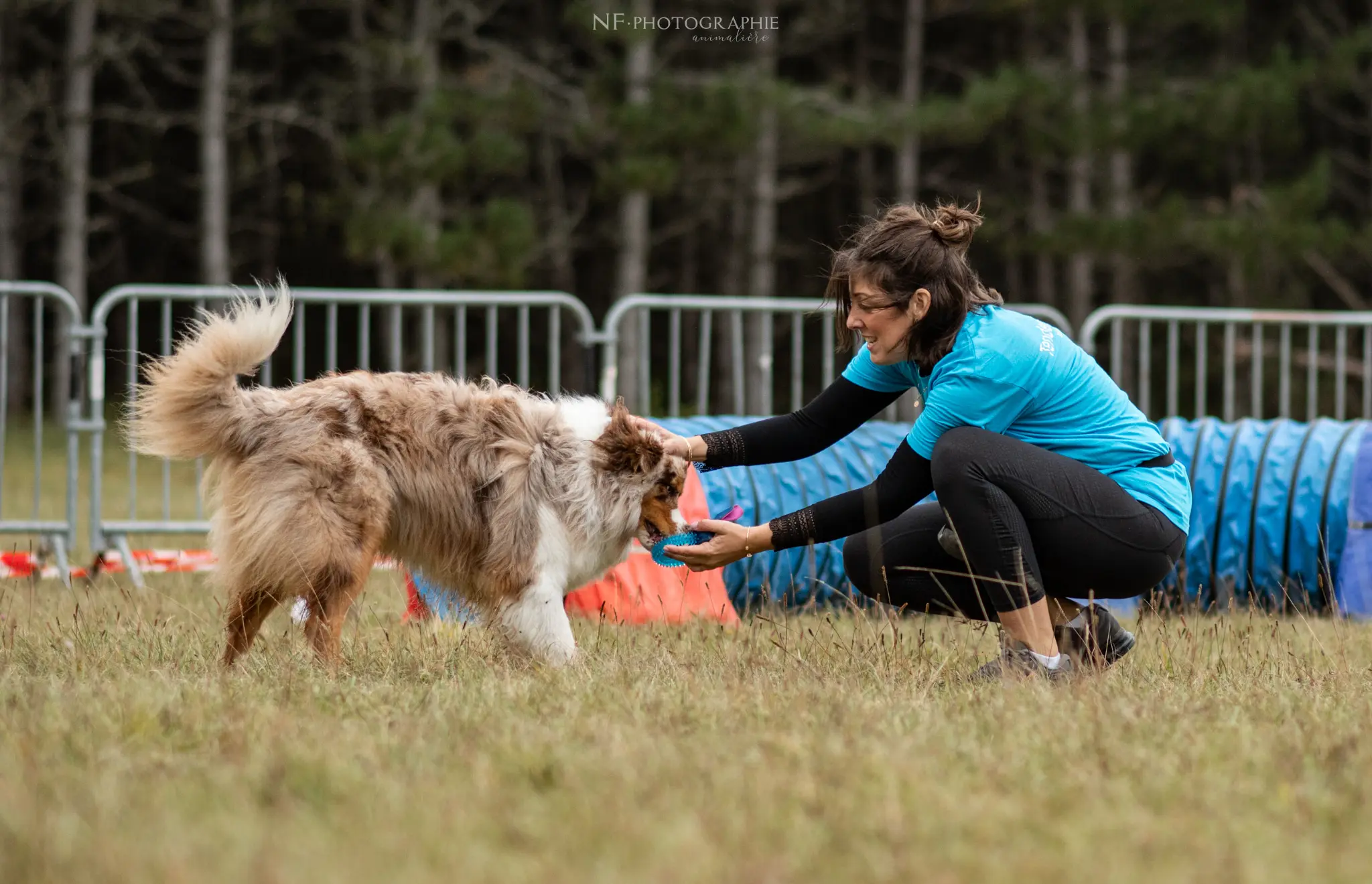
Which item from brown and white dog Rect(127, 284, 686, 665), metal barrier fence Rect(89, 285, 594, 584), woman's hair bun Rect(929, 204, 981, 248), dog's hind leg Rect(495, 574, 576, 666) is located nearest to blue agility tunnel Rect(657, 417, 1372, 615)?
metal barrier fence Rect(89, 285, 594, 584)

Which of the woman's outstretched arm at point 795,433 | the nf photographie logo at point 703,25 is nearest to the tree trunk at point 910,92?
the nf photographie logo at point 703,25

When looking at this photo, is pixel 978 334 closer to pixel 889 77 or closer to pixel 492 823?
pixel 492 823

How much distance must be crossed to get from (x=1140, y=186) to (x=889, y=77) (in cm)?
429

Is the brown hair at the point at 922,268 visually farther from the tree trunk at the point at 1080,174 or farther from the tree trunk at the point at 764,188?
the tree trunk at the point at 1080,174

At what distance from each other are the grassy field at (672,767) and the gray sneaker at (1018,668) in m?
0.10

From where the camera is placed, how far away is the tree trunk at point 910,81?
18.6 m

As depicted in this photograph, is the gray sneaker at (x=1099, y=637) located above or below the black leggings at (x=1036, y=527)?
below

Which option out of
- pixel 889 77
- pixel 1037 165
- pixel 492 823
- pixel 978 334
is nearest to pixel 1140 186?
pixel 1037 165

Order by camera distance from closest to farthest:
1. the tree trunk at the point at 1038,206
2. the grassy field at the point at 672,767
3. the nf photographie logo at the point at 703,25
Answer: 1. the grassy field at the point at 672,767
2. the nf photographie logo at the point at 703,25
3. the tree trunk at the point at 1038,206

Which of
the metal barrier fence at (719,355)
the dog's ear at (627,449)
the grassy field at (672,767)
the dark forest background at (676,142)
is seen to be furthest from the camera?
the dark forest background at (676,142)

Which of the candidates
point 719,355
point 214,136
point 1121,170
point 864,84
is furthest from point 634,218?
point 1121,170

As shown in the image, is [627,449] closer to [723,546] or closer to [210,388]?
[723,546]

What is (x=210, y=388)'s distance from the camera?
417cm

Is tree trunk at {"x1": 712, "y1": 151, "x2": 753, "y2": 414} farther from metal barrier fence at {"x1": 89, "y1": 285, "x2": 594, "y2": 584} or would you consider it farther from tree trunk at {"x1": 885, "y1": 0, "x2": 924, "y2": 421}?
metal barrier fence at {"x1": 89, "y1": 285, "x2": 594, "y2": 584}
